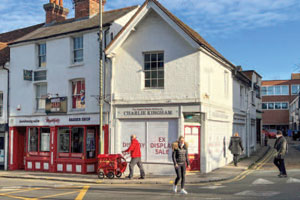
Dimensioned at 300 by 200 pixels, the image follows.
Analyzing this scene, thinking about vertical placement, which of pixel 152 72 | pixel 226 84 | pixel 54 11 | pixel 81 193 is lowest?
pixel 81 193

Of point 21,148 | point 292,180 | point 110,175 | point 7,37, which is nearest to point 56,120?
point 21,148

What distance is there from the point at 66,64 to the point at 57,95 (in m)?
1.81

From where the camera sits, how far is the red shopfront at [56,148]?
19.5m

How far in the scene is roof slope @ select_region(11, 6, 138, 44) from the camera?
792 inches

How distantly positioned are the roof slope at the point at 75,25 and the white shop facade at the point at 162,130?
5.19 meters

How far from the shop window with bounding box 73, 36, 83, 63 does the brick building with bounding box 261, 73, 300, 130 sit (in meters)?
68.1

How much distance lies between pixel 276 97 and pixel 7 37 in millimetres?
67619

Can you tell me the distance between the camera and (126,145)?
1831 cm

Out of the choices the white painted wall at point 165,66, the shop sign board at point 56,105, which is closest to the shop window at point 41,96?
the shop sign board at point 56,105

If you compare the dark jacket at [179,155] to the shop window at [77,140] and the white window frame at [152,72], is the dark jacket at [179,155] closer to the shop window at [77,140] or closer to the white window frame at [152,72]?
the white window frame at [152,72]

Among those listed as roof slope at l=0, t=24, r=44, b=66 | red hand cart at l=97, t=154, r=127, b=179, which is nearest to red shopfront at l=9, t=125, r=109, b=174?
red hand cart at l=97, t=154, r=127, b=179

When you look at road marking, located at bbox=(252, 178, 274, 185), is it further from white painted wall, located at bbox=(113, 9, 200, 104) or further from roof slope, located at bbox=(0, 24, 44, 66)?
roof slope, located at bbox=(0, 24, 44, 66)

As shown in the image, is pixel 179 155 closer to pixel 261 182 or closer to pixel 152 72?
pixel 261 182

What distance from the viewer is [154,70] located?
18.2 m
